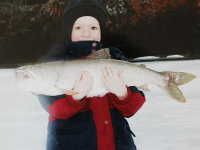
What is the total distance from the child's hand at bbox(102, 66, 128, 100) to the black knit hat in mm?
685

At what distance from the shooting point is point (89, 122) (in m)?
1.80

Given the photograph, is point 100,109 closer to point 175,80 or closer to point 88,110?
point 88,110

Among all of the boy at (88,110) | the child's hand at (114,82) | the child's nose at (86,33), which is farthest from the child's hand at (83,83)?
the child's nose at (86,33)

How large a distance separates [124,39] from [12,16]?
4.54 m


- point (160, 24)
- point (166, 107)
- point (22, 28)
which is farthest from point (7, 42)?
point (166, 107)

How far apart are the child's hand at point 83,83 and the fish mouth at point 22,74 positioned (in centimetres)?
31

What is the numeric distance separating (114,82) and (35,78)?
55cm

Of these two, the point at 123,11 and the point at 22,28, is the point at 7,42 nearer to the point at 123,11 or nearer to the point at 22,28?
the point at 22,28

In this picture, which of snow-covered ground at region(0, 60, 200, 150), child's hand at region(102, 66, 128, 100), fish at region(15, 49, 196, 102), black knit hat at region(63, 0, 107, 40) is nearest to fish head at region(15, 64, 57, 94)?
fish at region(15, 49, 196, 102)

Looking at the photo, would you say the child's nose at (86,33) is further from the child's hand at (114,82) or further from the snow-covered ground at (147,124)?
the snow-covered ground at (147,124)

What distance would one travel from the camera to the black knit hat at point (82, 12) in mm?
2199

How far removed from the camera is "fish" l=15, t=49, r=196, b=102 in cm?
158

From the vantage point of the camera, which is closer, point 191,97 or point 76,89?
point 76,89

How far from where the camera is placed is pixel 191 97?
502 centimetres
